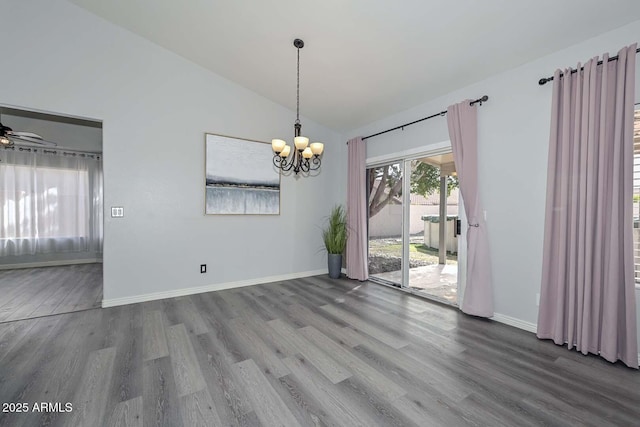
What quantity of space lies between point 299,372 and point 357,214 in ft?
10.1

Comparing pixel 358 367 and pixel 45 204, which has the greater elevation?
pixel 45 204

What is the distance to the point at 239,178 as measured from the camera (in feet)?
13.9

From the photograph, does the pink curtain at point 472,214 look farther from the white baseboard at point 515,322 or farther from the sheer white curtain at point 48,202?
the sheer white curtain at point 48,202

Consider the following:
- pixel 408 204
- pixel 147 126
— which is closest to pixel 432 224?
pixel 408 204

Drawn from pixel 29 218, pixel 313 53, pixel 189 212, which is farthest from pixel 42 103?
pixel 29 218

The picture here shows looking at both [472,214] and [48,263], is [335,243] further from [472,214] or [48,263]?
[48,263]

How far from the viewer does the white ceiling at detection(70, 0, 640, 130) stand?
2.26 m

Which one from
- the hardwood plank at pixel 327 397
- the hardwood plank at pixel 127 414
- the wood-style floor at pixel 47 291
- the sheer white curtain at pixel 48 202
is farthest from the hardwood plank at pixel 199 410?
the sheer white curtain at pixel 48 202

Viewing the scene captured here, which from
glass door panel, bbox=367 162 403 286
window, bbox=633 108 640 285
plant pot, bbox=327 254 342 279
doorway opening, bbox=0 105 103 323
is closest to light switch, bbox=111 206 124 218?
doorway opening, bbox=0 105 103 323

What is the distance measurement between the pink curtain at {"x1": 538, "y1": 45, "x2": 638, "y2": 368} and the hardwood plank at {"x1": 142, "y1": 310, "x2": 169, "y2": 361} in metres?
3.57

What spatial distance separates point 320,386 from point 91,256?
21.6 ft

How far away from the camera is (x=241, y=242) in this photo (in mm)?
4289

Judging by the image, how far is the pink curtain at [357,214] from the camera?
4.67 m

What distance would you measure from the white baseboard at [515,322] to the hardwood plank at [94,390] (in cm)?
360
